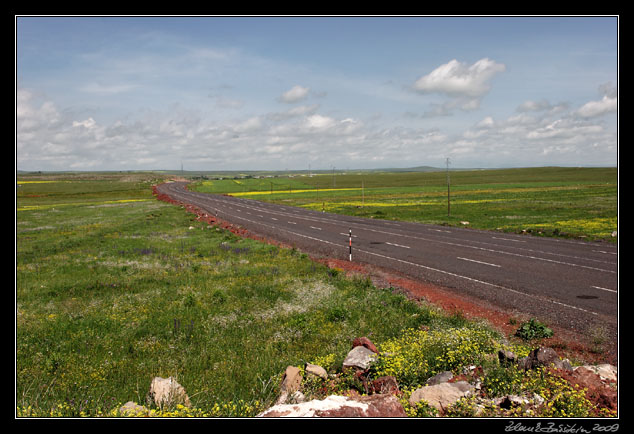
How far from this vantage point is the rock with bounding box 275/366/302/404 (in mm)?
5535

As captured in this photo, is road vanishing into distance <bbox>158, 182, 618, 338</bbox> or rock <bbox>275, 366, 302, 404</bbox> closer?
rock <bbox>275, 366, 302, 404</bbox>

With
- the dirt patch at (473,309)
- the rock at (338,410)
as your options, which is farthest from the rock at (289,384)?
the dirt patch at (473,309)

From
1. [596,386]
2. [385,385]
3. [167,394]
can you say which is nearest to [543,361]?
Answer: [596,386]

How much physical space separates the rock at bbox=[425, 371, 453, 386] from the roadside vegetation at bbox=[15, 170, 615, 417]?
0.88 ft

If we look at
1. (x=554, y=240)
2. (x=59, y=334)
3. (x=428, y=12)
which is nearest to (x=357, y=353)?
(x=428, y=12)

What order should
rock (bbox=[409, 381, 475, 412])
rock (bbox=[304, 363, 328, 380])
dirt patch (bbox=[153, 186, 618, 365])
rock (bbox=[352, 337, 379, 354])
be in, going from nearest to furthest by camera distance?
rock (bbox=[409, 381, 475, 412]) < rock (bbox=[304, 363, 328, 380]) < rock (bbox=[352, 337, 379, 354]) < dirt patch (bbox=[153, 186, 618, 365])

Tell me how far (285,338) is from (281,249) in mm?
12764

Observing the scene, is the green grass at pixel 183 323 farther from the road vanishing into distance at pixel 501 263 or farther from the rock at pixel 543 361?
the road vanishing into distance at pixel 501 263

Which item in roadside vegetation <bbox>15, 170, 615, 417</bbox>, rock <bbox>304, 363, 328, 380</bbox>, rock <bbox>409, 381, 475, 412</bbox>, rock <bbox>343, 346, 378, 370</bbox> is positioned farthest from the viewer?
rock <bbox>343, 346, 378, 370</bbox>

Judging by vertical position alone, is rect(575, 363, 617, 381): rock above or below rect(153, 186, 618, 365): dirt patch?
above

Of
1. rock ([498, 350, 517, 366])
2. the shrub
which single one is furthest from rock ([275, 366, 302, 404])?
the shrub

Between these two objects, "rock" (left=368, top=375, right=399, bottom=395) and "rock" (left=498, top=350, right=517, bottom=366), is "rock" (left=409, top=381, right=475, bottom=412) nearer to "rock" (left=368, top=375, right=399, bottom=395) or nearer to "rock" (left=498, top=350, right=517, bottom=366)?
"rock" (left=368, top=375, right=399, bottom=395)

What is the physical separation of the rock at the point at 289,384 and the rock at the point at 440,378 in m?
2.30

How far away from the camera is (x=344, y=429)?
9.09 feet
